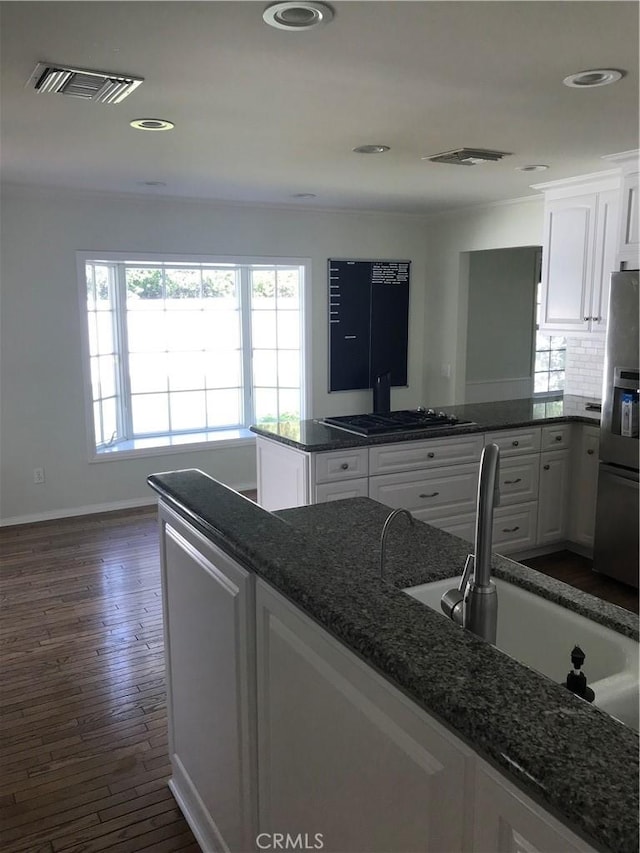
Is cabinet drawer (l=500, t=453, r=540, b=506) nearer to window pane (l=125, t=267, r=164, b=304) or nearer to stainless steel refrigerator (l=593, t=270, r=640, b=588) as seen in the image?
stainless steel refrigerator (l=593, t=270, r=640, b=588)

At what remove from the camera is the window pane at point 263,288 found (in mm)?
6164

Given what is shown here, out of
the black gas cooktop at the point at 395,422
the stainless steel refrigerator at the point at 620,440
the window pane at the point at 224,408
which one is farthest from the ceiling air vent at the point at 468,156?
the window pane at the point at 224,408

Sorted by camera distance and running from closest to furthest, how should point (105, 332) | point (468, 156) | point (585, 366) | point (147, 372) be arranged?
1. point (468, 156)
2. point (585, 366)
3. point (105, 332)
4. point (147, 372)

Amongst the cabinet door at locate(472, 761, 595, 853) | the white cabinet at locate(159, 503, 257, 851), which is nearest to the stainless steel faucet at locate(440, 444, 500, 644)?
the cabinet door at locate(472, 761, 595, 853)

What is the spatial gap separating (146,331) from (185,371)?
1.57ft

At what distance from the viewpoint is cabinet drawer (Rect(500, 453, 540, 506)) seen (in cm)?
431

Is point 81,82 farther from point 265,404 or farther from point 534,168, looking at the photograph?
point 265,404

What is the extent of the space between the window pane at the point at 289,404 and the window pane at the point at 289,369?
0.25 feet

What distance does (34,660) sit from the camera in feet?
10.7

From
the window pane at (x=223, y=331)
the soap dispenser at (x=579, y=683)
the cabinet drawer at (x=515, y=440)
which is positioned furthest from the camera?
the window pane at (x=223, y=331)

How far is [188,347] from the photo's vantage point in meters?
5.96

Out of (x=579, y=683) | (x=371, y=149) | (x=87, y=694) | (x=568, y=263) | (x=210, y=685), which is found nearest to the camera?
(x=579, y=683)

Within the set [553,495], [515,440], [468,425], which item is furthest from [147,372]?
[553,495]

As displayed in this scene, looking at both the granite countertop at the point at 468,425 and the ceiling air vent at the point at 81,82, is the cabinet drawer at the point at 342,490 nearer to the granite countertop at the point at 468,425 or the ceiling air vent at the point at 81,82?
the granite countertop at the point at 468,425
